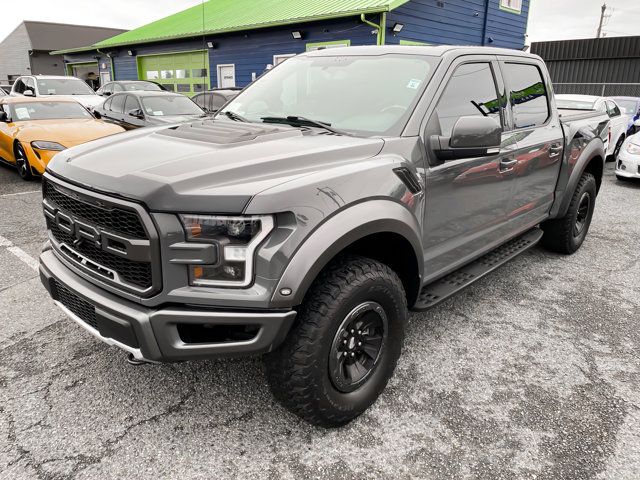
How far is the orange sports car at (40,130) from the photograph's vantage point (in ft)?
24.0

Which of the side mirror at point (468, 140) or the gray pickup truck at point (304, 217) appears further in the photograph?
the side mirror at point (468, 140)

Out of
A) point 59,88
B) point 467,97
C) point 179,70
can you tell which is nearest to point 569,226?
point 467,97

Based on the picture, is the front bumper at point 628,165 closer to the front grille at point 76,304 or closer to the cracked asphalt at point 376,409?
the cracked asphalt at point 376,409

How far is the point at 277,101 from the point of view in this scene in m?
3.24

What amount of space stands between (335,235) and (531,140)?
2.38m

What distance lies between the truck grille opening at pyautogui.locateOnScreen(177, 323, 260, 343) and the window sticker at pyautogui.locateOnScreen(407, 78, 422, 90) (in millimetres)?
1702

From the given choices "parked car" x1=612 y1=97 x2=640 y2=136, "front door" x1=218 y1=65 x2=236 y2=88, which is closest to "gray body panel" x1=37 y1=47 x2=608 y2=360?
"parked car" x1=612 y1=97 x2=640 y2=136

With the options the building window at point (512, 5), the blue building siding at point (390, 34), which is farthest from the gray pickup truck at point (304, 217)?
the building window at point (512, 5)

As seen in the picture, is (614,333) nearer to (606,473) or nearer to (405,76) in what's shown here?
(606,473)

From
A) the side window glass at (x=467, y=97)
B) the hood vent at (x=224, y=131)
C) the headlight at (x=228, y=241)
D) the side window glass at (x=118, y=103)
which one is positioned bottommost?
the headlight at (x=228, y=241)

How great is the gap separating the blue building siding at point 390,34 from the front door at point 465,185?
418 inches

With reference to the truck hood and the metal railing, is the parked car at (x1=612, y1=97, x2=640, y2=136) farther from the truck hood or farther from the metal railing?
the truck hood

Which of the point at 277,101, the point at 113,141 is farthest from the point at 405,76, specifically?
the point at 113,141

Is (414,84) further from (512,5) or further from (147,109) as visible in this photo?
(512,5)
